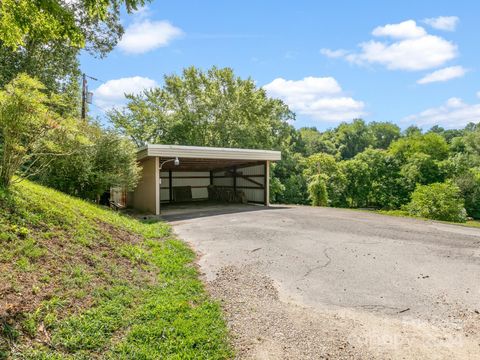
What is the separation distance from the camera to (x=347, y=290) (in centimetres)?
402

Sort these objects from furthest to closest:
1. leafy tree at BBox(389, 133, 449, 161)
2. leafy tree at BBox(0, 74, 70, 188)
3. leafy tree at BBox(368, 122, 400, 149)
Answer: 1. leafy tree at BBox(368, 122, 400, 149)
2. leafy tree at BBox(389, 133, 449, 161)
3. leafy tree at BBox(0, 74, 70, 188)

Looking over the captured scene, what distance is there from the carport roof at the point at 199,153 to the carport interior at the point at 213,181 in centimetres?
110

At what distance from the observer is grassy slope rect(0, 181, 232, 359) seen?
244cm

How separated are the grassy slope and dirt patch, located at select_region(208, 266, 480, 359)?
0.28m

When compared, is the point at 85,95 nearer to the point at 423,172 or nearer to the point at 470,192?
the point at 423,172

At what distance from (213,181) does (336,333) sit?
55.2 feet

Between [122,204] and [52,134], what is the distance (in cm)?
989

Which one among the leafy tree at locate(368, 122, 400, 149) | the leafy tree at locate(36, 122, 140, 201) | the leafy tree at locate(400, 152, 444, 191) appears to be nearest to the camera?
the leafy tree at locate(36, 122, 140, 201)

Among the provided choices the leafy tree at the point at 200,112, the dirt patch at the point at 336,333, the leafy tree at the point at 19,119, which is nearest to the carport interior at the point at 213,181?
the leafy tree at the point at 200,112

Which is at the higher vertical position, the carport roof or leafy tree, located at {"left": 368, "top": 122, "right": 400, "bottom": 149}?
leafy tree, located at {"left": 368, "top": 122, "right": 400, "bottom": 149}

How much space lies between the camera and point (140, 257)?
15.9 ft

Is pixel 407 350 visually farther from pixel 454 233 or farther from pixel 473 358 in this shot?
pixel 454 233

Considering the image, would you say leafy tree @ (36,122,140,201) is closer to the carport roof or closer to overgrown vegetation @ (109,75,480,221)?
the carport roof

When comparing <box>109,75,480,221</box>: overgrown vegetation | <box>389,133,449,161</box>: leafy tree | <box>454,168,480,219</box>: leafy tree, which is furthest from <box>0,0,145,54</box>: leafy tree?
<box>389,133,449,161</box>: leafy tree
